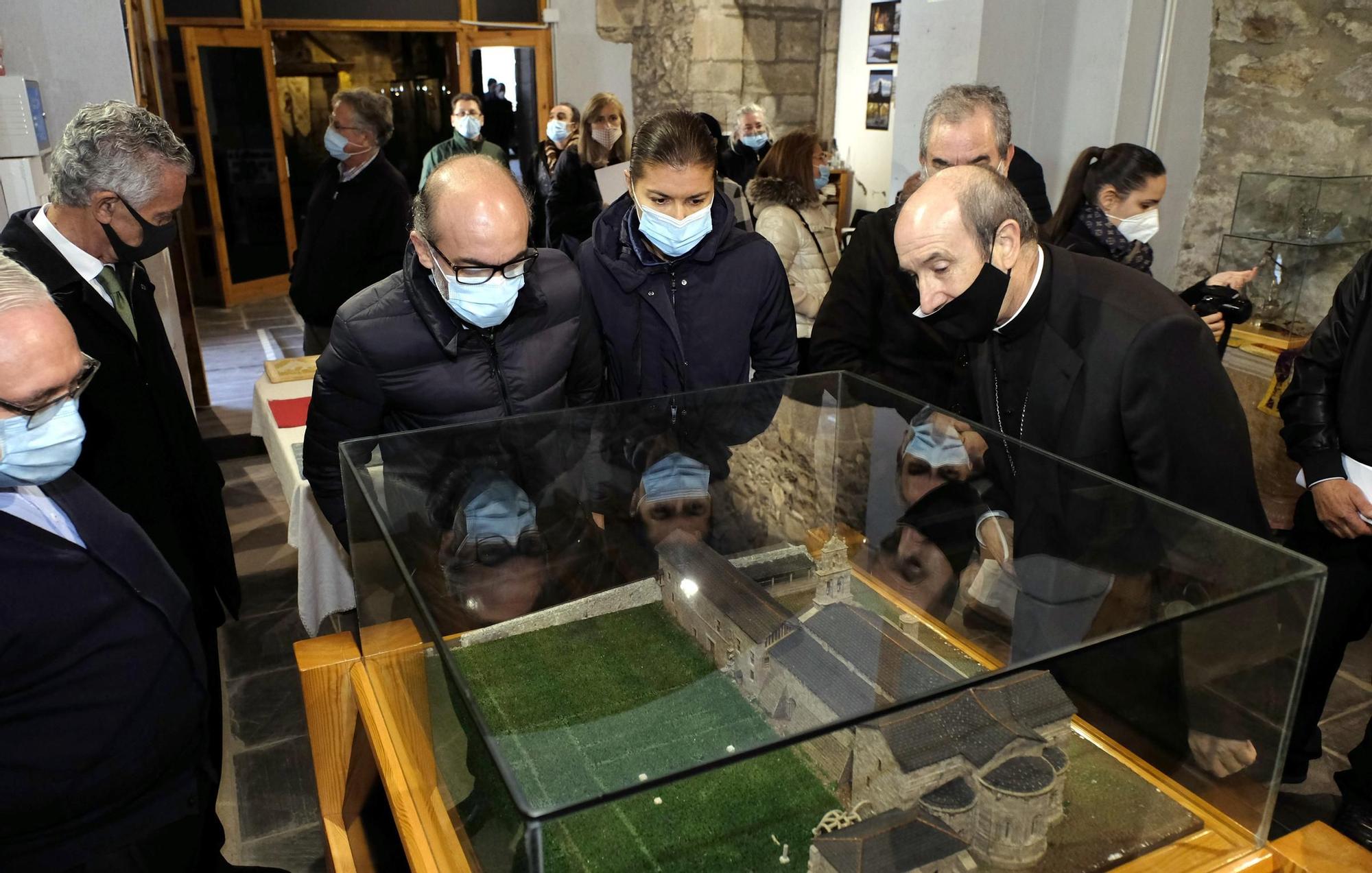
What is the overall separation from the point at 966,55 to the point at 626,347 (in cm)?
291

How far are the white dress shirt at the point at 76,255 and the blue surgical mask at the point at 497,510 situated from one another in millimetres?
1260

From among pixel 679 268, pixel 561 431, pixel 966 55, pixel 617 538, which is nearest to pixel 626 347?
Answer: pixel 679 268

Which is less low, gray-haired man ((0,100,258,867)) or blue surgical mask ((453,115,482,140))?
blue surgical mask ((453,115,482,140))

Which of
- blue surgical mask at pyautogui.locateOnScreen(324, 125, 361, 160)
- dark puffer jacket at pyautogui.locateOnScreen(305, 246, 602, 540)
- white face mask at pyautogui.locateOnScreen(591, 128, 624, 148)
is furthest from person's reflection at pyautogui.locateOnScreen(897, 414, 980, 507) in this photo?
white face mask at pyautogui.locateOnScreen(591, 128, 624, 148)

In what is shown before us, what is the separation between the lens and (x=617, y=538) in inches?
66.3

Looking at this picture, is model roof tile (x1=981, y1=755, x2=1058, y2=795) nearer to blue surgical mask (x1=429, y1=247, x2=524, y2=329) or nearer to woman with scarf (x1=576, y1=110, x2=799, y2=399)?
blue surgical mask (x1=429, y1=247, x2=524, y2=329)

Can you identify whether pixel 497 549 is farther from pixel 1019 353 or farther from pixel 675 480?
pixel 1019 353

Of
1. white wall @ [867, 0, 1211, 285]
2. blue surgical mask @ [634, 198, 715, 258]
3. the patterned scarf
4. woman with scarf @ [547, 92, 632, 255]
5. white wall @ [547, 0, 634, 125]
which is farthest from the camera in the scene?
white wall @ [547, 0, 634, 125]

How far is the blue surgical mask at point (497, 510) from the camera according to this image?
5.38 ft

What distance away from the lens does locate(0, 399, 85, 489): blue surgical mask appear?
1.48 metres

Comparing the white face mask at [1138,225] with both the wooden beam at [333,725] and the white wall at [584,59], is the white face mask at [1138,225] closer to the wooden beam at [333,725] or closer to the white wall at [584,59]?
the wooden beam at [333,725]

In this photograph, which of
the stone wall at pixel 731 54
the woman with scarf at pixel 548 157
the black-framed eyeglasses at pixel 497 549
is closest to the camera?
the black-framed eyeglasses at pixel 497 549

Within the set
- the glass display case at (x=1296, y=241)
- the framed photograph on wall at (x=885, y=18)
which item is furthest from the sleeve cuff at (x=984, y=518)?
the framed photograph on wall at (x=885, y=18)

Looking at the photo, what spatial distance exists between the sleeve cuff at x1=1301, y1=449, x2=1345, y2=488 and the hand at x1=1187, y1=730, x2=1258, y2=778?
5.28 feet
